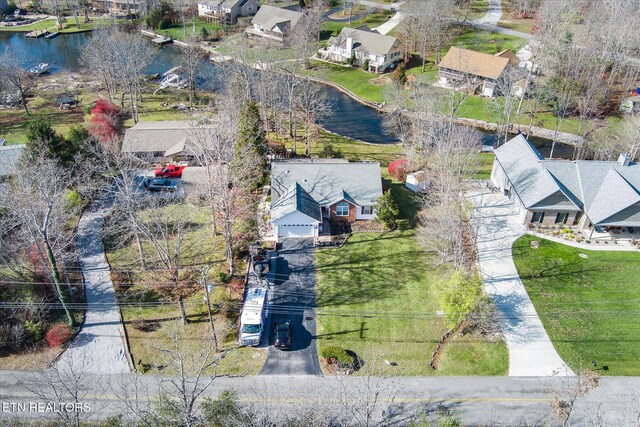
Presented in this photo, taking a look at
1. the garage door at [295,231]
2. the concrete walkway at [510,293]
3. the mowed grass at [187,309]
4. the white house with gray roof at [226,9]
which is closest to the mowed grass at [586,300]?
the concrete walkway at [510,293]

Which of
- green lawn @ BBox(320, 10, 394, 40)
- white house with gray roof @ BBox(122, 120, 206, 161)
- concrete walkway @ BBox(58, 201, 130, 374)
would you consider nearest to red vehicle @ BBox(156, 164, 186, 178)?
white house with gray roof @ BBox(122, 120, 206, 161)

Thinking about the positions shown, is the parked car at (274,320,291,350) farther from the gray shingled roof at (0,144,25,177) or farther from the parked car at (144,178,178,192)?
the gray shingled roof at (0,144,25,177)

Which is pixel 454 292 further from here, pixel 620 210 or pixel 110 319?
pixel 110 319

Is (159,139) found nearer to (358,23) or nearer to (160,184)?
(160,184)

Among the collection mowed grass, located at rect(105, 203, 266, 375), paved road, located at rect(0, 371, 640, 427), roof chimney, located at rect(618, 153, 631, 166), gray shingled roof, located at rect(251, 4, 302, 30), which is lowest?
paved road, located at rect(0, 371, 640, 427)

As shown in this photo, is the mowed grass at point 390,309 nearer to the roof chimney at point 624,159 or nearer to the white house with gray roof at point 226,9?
the roof chimney at point 624,159

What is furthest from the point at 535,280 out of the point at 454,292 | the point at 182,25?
the point at 182,25
